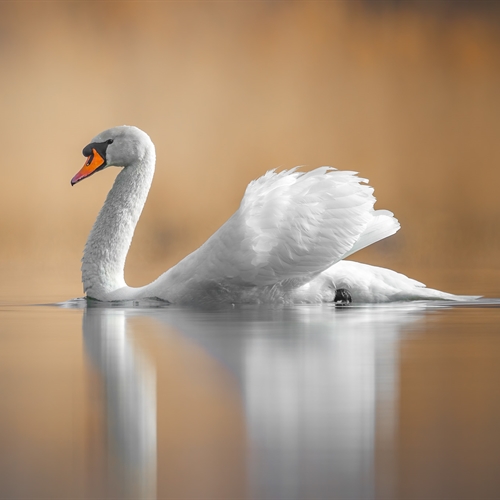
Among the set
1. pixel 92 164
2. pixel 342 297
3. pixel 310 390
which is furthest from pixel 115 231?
pixel 310 390

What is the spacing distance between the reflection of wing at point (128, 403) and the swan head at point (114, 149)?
2332mm

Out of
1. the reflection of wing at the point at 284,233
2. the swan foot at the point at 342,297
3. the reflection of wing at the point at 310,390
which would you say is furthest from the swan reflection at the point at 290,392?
the swan foot at the point at 342,297

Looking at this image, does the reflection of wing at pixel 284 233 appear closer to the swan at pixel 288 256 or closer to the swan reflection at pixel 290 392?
the swan at pixel 288 256

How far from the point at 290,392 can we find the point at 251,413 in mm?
308

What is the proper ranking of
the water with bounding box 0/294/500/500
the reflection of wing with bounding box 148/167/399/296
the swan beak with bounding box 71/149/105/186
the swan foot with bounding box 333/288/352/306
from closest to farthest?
the water with bounding box 0/294/500/500, the reflection of wing with bounding box 148/167/399/296, the swan foot with bounding box 333/288/352/306, the swan beak with bounding box 71/149/105/186

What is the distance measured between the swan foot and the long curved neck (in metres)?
1.41

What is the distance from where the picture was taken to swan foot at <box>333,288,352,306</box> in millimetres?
5555

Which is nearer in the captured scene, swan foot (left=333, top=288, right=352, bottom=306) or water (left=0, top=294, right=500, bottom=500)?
water (left=0, top=294, right=500, bottom=500)

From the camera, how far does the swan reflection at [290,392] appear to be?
172 centimetres

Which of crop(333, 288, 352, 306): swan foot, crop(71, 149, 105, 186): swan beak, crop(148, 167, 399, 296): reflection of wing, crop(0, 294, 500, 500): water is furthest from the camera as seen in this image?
crop(71, 149, 105, 186): swan beak

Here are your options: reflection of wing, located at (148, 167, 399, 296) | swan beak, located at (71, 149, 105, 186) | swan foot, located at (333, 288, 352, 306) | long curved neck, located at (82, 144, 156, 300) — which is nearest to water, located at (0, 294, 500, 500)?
reflection of wing, located at (148, 167, 399, 296)

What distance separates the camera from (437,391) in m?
2.59

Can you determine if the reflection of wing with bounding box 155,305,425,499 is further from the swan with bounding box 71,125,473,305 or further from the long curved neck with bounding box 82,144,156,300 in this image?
the long curved neck with bounding box 82,144,156,300

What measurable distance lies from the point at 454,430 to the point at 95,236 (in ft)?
14.4
